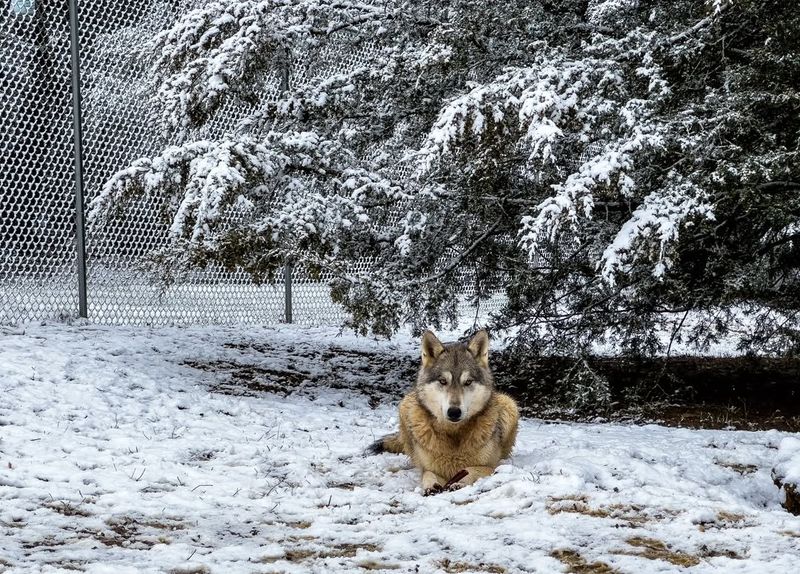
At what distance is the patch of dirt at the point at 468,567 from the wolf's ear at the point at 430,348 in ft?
7.70

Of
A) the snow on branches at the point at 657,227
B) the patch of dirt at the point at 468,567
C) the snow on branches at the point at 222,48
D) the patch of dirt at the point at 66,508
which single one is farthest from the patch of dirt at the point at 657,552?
the snow on branches at the point at 222,48

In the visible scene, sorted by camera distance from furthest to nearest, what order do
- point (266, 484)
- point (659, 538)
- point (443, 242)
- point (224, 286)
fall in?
1. point (224, 286)
2. point (443, 242)
3. point (266, 484)
4. point (659, 538)

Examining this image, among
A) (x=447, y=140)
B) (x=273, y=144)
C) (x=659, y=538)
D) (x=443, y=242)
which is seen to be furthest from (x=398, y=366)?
(x=659, y=538)

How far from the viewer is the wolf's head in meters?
5.56

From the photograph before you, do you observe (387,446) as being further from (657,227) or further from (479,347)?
(657,227)

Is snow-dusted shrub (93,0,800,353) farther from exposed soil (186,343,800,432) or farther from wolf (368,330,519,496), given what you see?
wolf (368,330,519,496)

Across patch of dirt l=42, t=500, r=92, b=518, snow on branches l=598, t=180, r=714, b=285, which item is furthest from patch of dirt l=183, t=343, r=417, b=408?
patch of dirt l=42, t=500, r=92, b=518

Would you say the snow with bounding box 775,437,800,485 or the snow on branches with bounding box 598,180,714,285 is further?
the snow on branches with bounding box 598,180,714,285

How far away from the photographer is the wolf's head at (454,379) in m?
5.56

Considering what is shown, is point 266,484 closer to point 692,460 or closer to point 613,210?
point 692,460

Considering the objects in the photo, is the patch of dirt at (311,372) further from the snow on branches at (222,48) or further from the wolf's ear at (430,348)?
the wolf's ear at (430,348)

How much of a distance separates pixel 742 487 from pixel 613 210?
3.45 meters

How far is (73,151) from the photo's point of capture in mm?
10008

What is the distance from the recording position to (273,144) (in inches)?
345
